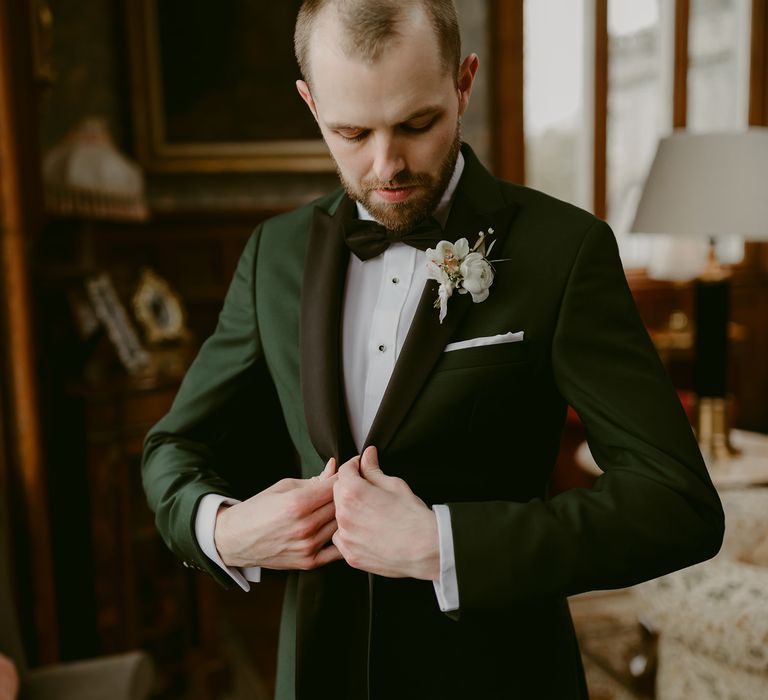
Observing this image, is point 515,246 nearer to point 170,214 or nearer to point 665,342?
point 170,214

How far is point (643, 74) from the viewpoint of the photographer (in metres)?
5.27

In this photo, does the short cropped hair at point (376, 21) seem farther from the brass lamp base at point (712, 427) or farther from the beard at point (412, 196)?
the brass lamp base at point (712, 427)

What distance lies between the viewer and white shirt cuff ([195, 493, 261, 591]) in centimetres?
104

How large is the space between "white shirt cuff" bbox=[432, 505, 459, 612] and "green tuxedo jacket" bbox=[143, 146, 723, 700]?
0.4 inches

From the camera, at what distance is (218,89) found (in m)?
4.07

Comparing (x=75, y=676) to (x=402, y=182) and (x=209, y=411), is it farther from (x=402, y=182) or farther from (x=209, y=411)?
(x=402, y=182)

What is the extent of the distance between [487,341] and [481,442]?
126 mm

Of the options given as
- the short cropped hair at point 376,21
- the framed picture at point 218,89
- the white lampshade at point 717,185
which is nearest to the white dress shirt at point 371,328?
the short cropped hair at point 376,21

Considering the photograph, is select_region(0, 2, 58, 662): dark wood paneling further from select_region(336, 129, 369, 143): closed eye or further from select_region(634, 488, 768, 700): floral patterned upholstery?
select_region(634, 488, 768, 700): floral patterned upholstery

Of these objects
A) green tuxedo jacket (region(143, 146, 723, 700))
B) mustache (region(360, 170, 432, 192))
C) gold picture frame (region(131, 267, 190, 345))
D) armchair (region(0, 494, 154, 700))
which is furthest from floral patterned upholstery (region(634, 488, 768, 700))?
gold picture frame (region(131, 267, 190, 345))

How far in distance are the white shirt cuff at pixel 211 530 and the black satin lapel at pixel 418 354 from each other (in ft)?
0.74

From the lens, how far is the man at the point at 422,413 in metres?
0.90

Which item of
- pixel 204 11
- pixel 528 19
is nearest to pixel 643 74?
pixel 528 19

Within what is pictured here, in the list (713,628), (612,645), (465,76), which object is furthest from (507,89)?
(465,76)
